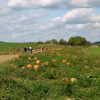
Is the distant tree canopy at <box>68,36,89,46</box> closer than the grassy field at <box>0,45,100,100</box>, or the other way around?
the grassy field at <box>0,45,100,100</box>

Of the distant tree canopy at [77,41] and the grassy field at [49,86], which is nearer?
the grassy field at [49,86]

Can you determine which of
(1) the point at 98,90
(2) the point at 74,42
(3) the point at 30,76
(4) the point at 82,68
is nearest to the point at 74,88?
(1) the point at 98,90

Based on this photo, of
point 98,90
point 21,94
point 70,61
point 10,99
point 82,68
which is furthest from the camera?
point 70,61

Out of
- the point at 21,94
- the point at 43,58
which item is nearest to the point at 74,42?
the point at 43,58

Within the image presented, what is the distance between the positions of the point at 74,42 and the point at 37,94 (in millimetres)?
105299

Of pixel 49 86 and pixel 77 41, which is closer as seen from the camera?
pixel 49 86

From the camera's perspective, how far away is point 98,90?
15.2 metres

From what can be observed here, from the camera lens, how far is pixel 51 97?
527 inches

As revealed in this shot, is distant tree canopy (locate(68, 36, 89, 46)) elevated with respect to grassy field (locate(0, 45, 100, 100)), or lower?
elevated

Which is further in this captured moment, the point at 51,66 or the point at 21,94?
the point at 51,66

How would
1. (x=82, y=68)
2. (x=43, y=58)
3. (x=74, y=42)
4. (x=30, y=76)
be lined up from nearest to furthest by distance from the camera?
(x=30, y=76), (x=82, y=68), (x=43, y=58), (x=74, y=42)

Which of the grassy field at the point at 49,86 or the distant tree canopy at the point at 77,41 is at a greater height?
the distant tree canopy at the point at 77,41

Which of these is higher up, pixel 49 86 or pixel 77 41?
pixel 77 41

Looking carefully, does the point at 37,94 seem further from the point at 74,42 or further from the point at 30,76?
the point at 74,42
